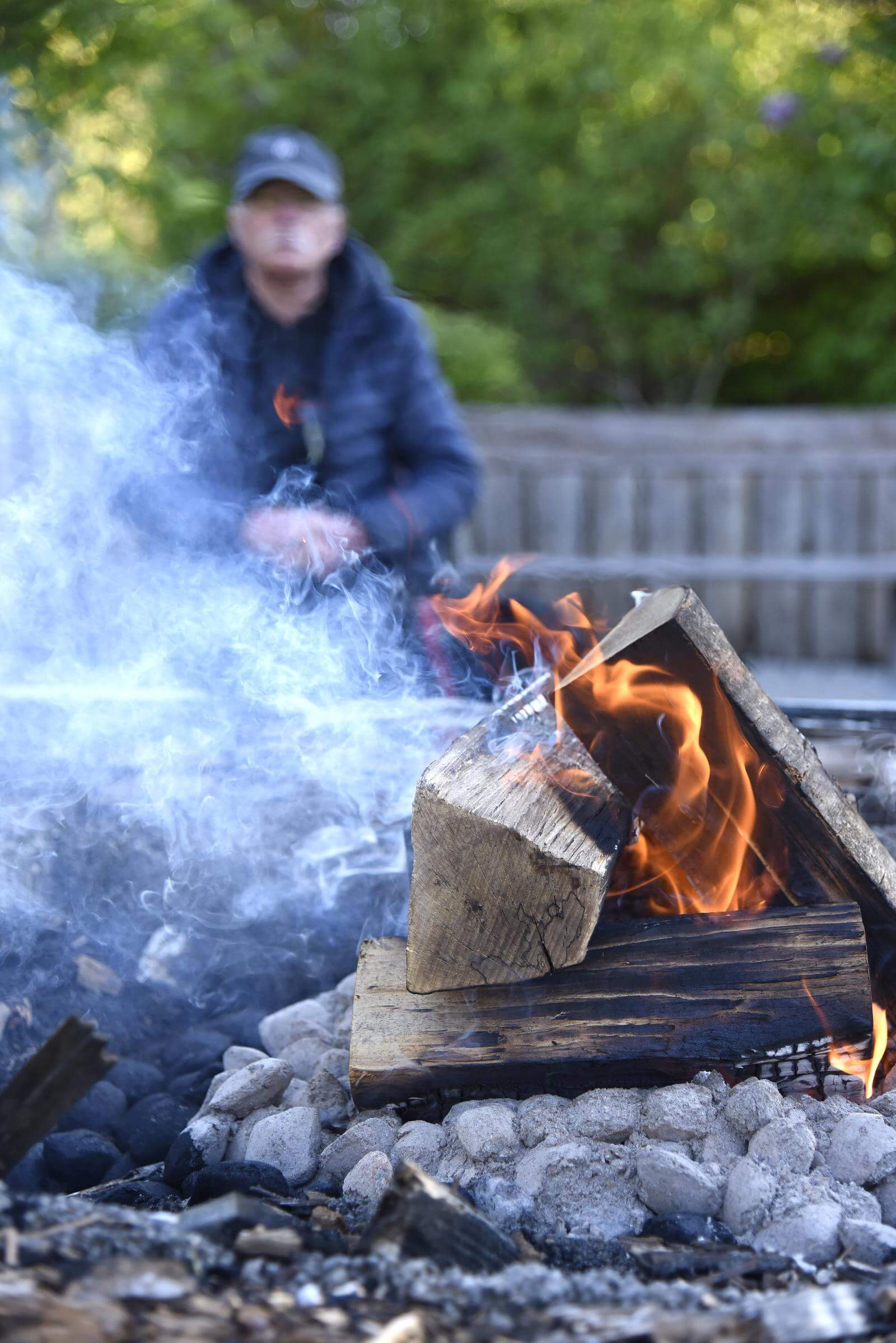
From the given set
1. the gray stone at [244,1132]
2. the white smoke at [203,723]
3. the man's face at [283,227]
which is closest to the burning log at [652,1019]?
the gray stone at [244,1132]

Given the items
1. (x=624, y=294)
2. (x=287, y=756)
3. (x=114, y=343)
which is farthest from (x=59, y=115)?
(x=624, y=294)

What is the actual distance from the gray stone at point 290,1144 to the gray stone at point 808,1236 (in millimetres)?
803

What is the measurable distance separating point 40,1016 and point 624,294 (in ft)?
43.9

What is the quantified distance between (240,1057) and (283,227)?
9.31ft

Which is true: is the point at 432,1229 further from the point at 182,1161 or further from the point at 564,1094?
the point at 182,1161

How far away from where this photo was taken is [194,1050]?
251 cm

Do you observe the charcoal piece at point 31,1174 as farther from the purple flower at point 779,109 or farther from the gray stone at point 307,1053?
the purple flower at point 779,109

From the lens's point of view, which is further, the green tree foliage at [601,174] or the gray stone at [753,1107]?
the green tree foliage at [601,174]

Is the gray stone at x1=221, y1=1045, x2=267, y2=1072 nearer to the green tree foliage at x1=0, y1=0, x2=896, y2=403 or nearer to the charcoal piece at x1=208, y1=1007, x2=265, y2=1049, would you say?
the charcoal piece at x1=208, y1=1007, x2=265, y2=1049

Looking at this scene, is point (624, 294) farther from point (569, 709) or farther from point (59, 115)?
point (569, 709)

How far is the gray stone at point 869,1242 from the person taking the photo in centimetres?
171

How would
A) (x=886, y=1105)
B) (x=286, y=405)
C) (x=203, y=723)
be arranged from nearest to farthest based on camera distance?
(x=886, y=1105), (x=203, y=723), (x=286, y=405)

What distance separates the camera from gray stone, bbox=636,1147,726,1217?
182 centimetres

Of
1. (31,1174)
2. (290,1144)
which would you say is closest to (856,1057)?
(290,1144)
